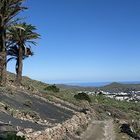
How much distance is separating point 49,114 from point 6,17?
11410 millimetres

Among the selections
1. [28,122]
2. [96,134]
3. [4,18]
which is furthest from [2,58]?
[28,122]

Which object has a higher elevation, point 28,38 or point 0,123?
point 28,38

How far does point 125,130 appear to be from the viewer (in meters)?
40.9

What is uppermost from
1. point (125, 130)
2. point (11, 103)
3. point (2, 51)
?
point (2, 51)

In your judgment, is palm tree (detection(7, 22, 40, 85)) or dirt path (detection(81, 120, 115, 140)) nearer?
dirt path (detection(81, 120, 115, 140))

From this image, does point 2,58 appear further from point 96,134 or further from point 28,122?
point 28,122

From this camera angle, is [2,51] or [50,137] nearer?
[50,137]

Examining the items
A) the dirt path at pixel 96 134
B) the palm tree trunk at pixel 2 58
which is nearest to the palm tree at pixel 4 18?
the palm tree trunk at pixel 2 58

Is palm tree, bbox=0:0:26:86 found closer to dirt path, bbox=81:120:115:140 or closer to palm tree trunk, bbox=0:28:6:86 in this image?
palm tree trunk, bbox=0:28:6:86

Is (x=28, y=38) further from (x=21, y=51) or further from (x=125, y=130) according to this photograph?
(x=125, y=130)

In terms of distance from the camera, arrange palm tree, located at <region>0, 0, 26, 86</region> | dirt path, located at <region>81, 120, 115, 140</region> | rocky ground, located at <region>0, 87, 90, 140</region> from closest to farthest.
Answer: rocky ground, located at <region>0, 87, 90, 140</region> < dirt path, located at <region>81, 120, 115, 140</region> < palm tree, located at <region>0, 0, 26, 86</region>

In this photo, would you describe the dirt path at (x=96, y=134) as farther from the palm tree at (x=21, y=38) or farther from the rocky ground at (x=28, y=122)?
the palm tree at (x=21, y=38)

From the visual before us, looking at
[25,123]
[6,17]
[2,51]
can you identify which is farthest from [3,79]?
[25,123]

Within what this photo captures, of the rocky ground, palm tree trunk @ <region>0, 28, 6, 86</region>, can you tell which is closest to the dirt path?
the rocky ground
